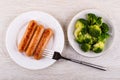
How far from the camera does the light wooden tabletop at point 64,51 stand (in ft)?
4.58

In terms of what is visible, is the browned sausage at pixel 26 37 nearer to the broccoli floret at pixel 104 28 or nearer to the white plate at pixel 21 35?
the white plate at pixel 21 35

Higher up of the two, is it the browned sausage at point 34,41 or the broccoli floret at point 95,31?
the broccoli floret at point 95,31

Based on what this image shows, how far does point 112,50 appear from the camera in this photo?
1.45 meters

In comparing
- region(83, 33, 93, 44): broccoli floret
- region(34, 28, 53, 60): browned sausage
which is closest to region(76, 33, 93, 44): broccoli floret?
region(83, 33, 93, 44): broccoli floret

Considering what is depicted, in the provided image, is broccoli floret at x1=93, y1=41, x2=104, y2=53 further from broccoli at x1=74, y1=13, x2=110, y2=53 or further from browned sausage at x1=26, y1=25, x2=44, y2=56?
browned sausage at x1=26, y1=25, x2=44, y2=56

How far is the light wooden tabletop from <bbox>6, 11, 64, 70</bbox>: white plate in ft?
0.13

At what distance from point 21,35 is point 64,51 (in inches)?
7.9

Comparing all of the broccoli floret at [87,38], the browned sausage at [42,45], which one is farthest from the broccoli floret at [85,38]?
the browned sausage at [42,45]

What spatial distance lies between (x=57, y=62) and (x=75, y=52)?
3.6 inches

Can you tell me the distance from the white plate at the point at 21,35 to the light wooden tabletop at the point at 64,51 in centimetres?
4

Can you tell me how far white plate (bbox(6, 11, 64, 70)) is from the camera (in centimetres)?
137

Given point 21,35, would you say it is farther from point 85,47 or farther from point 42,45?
point 85,47

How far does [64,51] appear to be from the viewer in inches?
56.1

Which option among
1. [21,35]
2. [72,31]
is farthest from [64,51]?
[21,35]
